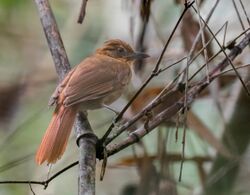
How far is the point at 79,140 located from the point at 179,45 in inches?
56.3

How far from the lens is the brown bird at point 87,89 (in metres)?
2.85

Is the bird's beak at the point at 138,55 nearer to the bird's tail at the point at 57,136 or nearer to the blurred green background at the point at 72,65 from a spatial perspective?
the blurred green background at the point at 72,65

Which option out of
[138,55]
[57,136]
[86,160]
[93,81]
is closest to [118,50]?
[138,55]

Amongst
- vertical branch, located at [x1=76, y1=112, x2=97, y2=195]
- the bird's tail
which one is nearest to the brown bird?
the bird's tail

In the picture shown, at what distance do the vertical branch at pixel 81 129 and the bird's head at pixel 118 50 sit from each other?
71 centimetres

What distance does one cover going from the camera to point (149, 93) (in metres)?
3.54

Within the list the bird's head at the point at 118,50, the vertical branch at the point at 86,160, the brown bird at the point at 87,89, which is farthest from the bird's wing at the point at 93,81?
the vertical branch at the point at 86,160

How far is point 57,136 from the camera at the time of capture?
2.90m

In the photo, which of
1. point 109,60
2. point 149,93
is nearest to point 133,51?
point 109,60

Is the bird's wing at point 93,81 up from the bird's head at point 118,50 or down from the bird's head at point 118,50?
down

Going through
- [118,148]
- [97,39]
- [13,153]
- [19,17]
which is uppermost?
[19,17]

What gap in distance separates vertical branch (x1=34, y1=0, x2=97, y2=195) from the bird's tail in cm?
4

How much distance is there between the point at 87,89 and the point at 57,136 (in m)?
0.51

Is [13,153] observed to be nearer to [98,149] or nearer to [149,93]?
[149,93]
